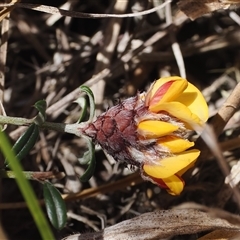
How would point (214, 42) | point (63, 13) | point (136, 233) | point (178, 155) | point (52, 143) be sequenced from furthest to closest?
1. point (214, 42)
2. point (52, 143)
3. point (63, 13)
4. point (136, 233)
5. point (178, 155)

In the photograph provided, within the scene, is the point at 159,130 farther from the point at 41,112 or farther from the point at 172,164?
the point at 41,112

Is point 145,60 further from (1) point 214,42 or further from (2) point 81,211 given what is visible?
(2) point 81,211

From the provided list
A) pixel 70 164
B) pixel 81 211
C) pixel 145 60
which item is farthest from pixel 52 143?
pixel 145 60

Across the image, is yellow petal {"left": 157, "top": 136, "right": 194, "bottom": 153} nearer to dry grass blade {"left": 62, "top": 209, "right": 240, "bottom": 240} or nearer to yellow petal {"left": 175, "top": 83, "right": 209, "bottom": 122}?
yellow petal {"left": 175, "top": 83, "right": 209, "bottom": 122}

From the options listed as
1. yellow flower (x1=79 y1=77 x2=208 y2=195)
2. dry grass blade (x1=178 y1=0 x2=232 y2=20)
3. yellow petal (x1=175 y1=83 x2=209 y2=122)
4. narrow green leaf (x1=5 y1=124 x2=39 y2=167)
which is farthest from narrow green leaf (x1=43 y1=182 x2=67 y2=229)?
dry grass blade (x1=178 y1=0 x2=232 y2=20)

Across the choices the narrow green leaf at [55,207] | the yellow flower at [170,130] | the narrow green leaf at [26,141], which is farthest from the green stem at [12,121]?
the yellow flower at [170,130]

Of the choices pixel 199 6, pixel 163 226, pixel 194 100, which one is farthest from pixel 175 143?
pixel 199 6
